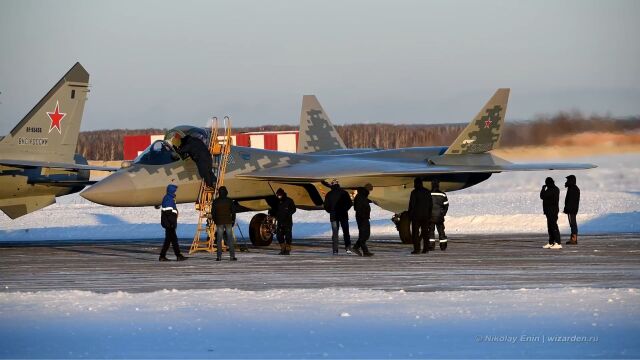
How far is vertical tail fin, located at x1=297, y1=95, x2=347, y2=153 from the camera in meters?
35.2

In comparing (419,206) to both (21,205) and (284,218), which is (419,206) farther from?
(21,205)

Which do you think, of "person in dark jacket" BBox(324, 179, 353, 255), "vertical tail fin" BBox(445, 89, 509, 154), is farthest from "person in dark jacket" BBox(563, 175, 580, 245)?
"person in dark jacket" BBox(324, 179, 353, 255)

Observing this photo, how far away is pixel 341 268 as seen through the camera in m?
19.7

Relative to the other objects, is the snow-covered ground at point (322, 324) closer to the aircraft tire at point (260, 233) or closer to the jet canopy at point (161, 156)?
the jet canopy at point (161, 156)

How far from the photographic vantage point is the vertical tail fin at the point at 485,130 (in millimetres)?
29234

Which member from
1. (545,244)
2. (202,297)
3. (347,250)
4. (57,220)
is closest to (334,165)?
(347,250)

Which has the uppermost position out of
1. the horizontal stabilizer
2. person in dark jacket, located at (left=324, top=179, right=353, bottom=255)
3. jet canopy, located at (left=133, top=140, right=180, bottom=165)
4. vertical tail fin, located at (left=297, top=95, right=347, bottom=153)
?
vertical tail fin, located at (left=297, top=95, right=347, bottom=153)

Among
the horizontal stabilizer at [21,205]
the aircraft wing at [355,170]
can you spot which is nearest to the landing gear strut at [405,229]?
the aircraft wing at [355,170]

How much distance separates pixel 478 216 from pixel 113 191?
1363cm

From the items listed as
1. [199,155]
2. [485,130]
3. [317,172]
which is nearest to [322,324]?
[199,155]

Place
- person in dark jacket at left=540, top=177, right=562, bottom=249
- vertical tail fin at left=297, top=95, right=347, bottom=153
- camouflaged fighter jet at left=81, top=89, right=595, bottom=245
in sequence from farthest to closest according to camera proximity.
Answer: vertical tail fin at left=297, top=95, right=347, bottom=153, camouflaged fighter jet at left=81, top=89, right=595, bottom=245, person in dark jacket at left=540, top=177, right=562, bottom=249

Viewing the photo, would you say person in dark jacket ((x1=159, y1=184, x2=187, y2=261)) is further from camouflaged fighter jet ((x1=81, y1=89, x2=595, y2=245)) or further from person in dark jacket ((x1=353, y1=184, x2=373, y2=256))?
person in dark jacket ((x1=353, y1=184, x2=373, y2=256))

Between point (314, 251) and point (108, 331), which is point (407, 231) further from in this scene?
point (108, 331)

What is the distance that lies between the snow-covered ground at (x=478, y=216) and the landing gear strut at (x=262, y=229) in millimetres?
4875
